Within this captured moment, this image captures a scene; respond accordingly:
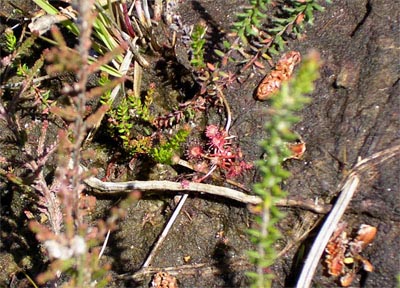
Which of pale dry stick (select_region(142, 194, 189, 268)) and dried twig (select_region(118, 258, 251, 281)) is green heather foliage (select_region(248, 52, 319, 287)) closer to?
dried twig (select_region(118, 258, 251, 281))

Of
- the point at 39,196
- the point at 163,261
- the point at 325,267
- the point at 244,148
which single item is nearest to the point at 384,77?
the point at 244,148

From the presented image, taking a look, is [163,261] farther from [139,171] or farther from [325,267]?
[325,267]

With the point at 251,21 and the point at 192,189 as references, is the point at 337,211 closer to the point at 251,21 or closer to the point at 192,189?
the point at 192,189

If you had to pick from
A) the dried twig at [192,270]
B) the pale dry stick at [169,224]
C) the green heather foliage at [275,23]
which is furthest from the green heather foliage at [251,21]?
the dried twig at [192,270]

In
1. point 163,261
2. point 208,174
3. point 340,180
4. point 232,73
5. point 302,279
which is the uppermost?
point 232,73

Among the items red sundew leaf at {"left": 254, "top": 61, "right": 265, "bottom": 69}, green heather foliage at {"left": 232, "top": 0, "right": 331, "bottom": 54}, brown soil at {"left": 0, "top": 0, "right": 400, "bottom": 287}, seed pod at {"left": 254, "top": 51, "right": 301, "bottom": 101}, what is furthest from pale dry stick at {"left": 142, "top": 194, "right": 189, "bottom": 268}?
green heather foliage at {"left": 232, "top": 0, "right": 331, "bottom": 54}

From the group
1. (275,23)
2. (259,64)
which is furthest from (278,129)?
(275,23)
